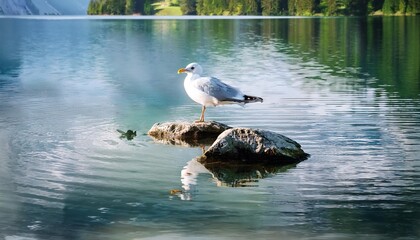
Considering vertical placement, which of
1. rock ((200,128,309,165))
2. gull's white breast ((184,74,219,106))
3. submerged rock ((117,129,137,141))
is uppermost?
gull's white breast ((184,74,219,106))

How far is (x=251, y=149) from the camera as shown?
17750 mm

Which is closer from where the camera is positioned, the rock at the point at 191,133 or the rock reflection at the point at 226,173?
the rock reflection at the point at 226,173

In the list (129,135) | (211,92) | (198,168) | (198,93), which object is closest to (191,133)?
(198,93)

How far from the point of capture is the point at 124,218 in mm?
13484

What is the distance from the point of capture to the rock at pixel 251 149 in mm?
17703

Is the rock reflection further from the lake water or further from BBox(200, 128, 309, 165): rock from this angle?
BBox(200, 128, 309, 165): rock

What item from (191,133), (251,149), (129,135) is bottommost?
(129,135)

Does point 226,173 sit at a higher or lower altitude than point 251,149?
lower

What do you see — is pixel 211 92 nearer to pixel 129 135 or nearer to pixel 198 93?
pixel 198 93

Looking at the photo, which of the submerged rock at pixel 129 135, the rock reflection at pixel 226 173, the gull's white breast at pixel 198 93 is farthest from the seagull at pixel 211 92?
the rock reflection at pixel 226 173

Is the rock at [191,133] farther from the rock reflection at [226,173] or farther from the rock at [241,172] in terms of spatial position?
the rock at [241,172]

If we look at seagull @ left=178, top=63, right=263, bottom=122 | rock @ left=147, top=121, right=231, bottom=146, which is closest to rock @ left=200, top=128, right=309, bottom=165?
seagull @ left=178, top=63, right=263, bottom=122

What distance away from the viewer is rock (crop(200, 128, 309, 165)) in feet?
58.1

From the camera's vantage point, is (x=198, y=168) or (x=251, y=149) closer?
(x=198, y=168)
